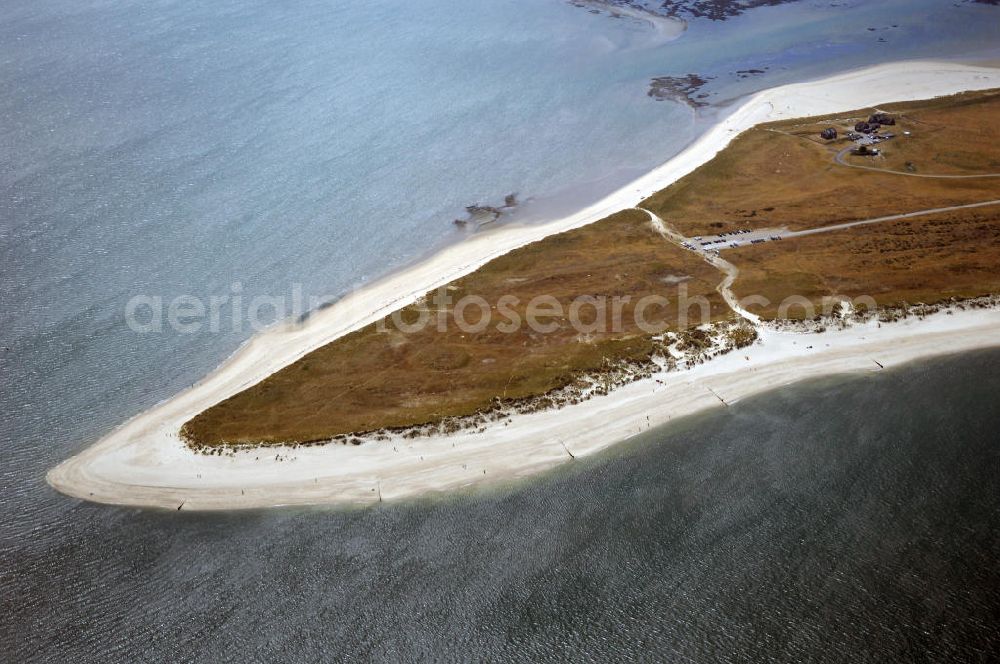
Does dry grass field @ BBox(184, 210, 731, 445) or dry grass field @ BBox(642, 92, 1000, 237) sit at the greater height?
dry grass field @ BBox(184, 210, 731, 445)

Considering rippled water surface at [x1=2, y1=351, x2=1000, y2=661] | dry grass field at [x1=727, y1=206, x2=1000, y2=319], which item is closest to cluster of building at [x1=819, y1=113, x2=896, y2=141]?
dry grass field at [x1=727, y1=206, x2=1000, y2=319]

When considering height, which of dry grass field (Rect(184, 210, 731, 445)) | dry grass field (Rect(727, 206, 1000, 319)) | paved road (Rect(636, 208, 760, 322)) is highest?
dry grass field (Rect(184, 210, 731, 445))

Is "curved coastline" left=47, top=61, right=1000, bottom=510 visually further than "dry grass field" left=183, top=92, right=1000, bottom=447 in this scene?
No

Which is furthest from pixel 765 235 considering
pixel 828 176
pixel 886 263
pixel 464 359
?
pixel 464 359

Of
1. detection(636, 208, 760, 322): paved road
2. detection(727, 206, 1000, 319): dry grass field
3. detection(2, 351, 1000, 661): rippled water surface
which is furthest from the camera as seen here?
detection(727, 206, 1000, 319): dry grass field

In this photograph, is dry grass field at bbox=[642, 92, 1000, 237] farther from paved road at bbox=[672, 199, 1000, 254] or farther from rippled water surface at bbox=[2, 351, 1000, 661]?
rippled water surface at bbox=[2, 351, 1000, 661]

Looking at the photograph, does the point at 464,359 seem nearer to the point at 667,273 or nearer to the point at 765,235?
the point at 667,273
